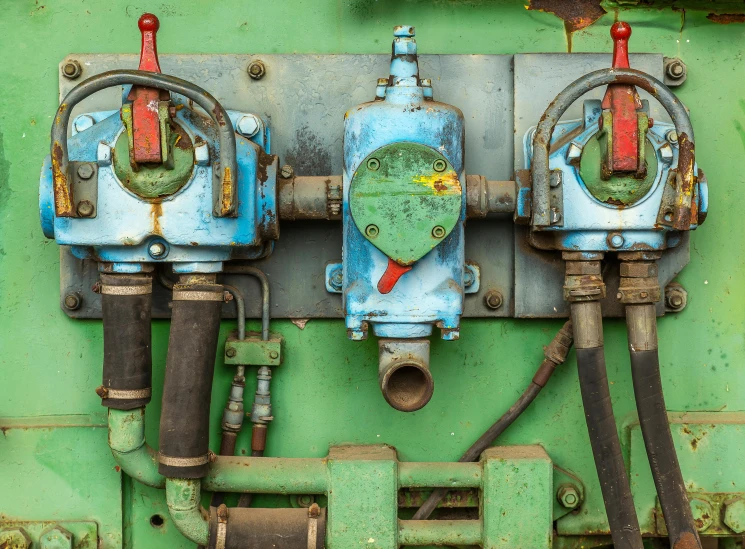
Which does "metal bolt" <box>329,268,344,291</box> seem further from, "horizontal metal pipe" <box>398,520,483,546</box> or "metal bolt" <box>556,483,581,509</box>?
"metal bolt" <box>556,483,581,509</box>

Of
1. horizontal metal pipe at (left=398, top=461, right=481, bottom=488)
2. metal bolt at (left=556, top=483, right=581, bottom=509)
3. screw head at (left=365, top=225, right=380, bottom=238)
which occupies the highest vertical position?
screw head at (left=365, top=225, right=380, bottom=238)

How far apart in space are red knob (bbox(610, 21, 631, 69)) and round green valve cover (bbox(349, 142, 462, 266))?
30 centimetres

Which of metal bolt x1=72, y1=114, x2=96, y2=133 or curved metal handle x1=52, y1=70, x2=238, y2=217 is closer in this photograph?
curved metal handle x1=52, y1=70, x2=238, y2=217

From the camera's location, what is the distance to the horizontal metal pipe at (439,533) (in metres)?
1.43

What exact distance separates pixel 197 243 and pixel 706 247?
0.82m

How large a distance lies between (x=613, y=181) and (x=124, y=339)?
30.1 inches

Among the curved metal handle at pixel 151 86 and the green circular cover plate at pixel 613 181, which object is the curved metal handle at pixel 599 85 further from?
the curved metal handle at pixel 151 86

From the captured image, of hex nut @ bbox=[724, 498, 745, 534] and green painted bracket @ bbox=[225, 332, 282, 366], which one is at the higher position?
green painted bracket @ bbox=[225, 332, 282, 366]

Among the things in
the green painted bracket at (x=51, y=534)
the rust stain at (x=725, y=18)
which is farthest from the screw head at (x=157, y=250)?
the rust stain at (x=725, y=18)

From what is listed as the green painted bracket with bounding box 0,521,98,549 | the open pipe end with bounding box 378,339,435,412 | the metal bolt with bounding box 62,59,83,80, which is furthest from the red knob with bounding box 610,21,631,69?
the green painted bracket with bounding box 0,521,98,549

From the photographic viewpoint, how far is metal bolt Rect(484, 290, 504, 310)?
4.89 ft

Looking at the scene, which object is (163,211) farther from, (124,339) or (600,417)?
(600,417)

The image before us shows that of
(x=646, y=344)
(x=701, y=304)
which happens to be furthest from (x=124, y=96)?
(x=701, y=304)

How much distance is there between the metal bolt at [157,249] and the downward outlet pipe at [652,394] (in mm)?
692
